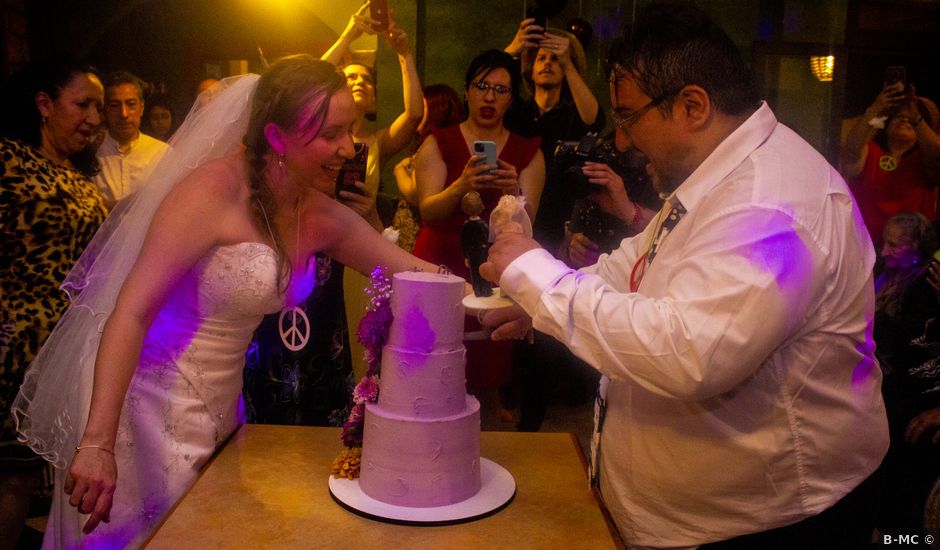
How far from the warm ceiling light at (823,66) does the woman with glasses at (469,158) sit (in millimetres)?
1693

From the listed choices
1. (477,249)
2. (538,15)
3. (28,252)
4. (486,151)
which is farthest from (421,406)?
(538,15)

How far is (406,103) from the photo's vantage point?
3.97 m

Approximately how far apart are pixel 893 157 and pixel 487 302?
126 inches

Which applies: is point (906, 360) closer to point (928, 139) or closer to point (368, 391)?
point (928, 139)

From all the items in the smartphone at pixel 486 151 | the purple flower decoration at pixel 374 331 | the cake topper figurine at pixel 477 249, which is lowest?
the purple flower decoration at pixel 374 331

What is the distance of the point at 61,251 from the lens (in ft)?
9.51

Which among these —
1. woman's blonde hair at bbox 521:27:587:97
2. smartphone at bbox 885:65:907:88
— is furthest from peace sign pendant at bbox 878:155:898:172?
woman's blonde hair at bbox 521:27:587:97

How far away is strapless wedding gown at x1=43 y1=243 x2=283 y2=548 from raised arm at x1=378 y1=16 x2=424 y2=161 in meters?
1.90

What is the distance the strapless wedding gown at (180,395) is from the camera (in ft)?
6.56

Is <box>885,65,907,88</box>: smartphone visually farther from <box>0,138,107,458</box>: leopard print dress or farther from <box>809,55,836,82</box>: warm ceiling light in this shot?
<box>0,138,107,458</box>: leopard print dress

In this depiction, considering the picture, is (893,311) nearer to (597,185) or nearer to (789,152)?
(597,185)

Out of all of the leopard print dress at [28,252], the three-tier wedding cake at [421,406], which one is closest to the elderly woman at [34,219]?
the leopard print dress at [28,252]

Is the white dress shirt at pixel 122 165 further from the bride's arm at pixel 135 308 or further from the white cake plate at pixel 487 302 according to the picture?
the white cake plate at pixel 487 302

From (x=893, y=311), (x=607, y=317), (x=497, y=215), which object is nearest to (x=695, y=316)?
(x=607, y=317)
